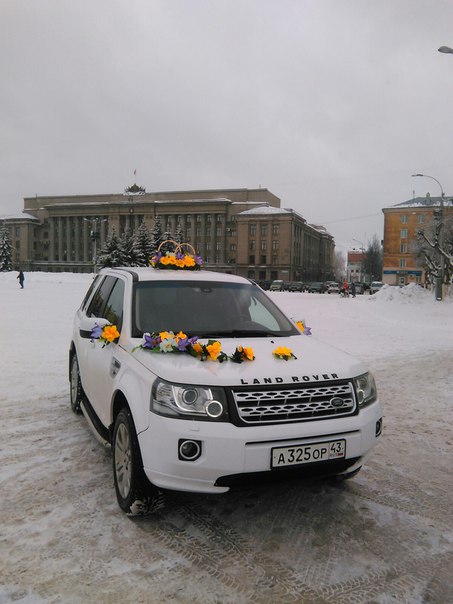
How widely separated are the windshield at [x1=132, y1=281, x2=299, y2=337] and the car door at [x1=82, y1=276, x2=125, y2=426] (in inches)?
10.3

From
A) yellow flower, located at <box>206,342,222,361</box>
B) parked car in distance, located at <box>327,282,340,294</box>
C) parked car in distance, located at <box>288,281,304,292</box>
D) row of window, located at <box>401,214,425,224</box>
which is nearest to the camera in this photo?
yellow flower, located at <box>206,342,222,361</box>

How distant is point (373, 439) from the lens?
3430 millimetres

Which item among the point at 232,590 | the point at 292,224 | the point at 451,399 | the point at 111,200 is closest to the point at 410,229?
the point at 292,224

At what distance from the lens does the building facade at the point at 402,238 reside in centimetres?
8424

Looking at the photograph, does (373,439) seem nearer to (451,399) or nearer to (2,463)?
(2,463)

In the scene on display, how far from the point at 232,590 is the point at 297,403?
1.16 meters

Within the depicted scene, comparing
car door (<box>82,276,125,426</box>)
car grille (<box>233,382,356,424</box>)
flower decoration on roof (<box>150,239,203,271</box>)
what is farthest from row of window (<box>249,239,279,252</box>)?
car grille (<box>233,382,356,424</box>)

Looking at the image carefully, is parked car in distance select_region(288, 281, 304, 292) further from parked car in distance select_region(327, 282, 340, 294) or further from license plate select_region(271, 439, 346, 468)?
license plate select_region(271, 439, 346, 468)

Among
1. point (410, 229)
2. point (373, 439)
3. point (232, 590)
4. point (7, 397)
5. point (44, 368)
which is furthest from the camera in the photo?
point (410, 229)

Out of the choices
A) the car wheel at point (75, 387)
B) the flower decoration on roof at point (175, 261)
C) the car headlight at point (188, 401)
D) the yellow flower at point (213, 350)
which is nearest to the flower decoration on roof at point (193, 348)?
the yellow flower at point (213, 350)

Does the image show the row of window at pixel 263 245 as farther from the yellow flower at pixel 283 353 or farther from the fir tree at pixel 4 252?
the yellow flower at pixel 283 353

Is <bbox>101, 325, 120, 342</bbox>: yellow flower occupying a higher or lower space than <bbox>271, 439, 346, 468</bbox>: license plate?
higher

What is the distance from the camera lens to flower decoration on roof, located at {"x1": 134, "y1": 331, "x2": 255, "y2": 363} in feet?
11.0

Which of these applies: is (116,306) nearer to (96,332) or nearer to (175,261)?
(96,332)
